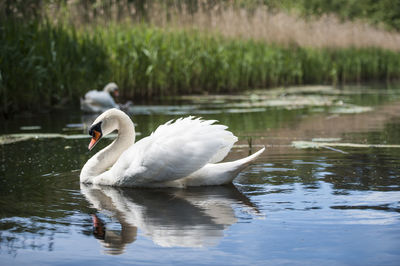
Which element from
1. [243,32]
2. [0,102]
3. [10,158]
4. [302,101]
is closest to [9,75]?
[0,102]

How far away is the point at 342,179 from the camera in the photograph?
598 centimetres

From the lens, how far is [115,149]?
641 centimetres

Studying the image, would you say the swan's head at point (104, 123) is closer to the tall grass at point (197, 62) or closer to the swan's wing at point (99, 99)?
the swan's wing at point (99, 99)

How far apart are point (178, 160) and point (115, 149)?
104 cm

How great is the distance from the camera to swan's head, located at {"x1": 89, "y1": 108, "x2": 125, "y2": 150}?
6.36m

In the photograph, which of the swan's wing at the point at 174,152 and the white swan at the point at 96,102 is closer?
the swan's wing at the point at 174,152

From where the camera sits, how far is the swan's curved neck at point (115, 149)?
6285 mm

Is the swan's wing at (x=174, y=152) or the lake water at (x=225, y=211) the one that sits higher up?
the swan's wing at (x=174, y=152)

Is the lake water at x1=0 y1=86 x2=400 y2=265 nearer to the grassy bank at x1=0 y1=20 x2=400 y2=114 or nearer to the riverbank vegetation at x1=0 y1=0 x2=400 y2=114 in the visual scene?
the grassy bank at x1=0 y1=20 x2=400 y2=114

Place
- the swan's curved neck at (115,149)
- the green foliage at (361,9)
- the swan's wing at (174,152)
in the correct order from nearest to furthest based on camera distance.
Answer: the swan's wing at (174,152), the swan's curved neck at (115,149), the green foliage at (361,9)

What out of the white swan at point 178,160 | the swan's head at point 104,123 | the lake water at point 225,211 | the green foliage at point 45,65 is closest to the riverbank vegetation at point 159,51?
the green foliage at point 45,65

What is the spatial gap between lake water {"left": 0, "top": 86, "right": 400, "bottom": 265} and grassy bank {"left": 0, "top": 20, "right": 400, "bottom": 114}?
372 centimetres

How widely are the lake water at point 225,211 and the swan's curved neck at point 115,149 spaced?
22cm

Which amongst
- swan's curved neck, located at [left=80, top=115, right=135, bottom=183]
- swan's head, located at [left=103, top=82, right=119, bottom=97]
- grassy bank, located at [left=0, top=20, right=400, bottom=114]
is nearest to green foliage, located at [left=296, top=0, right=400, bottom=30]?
grassy bank, located at [left=0, top=20, right=400, bottom=114]
